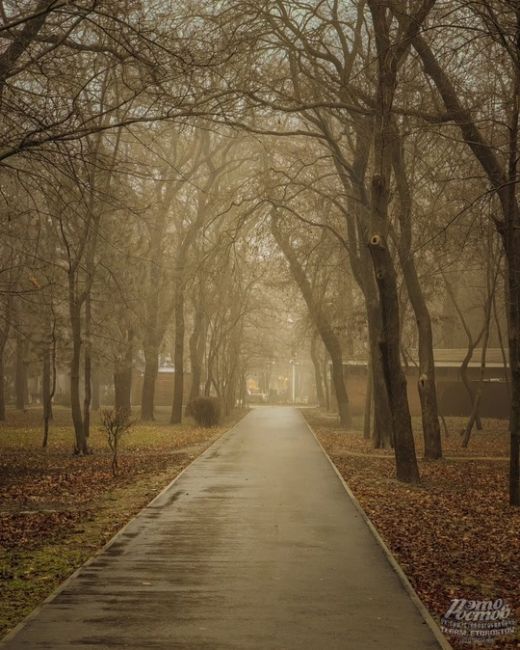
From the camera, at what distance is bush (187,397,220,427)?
3712 centimetres

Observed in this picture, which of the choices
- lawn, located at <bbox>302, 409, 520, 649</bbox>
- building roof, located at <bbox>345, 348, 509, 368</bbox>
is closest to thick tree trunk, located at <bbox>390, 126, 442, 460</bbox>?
lawn, located at <bbox>302, 409, 520, 649</bbox>

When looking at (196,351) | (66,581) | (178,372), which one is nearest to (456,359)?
(196,351)

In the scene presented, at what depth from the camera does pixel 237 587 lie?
7.76 metres

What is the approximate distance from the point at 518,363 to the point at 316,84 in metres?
9.27

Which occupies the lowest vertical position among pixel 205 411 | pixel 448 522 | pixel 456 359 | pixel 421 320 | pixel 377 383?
pixel 448 522

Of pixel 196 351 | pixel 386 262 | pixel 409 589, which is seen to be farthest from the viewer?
→ pixel 196 351

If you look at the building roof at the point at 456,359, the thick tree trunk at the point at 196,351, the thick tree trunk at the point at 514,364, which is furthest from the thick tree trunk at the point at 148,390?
the thick tree trunk at the point at 514,364

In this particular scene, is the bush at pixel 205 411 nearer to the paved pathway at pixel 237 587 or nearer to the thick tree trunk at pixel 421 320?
the thick tree trunk at pixel 421 320

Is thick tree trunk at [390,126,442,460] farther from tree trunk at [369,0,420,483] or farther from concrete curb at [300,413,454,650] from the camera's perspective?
concrete curb at [300,413,454,650]

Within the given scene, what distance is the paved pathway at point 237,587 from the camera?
20.2ft

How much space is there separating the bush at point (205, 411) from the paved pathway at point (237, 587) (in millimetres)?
23200

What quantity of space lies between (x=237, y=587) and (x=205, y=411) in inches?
1159

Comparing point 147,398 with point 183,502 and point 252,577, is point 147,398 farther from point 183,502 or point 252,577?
point 252,577

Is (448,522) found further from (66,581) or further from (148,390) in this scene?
(148,390)
